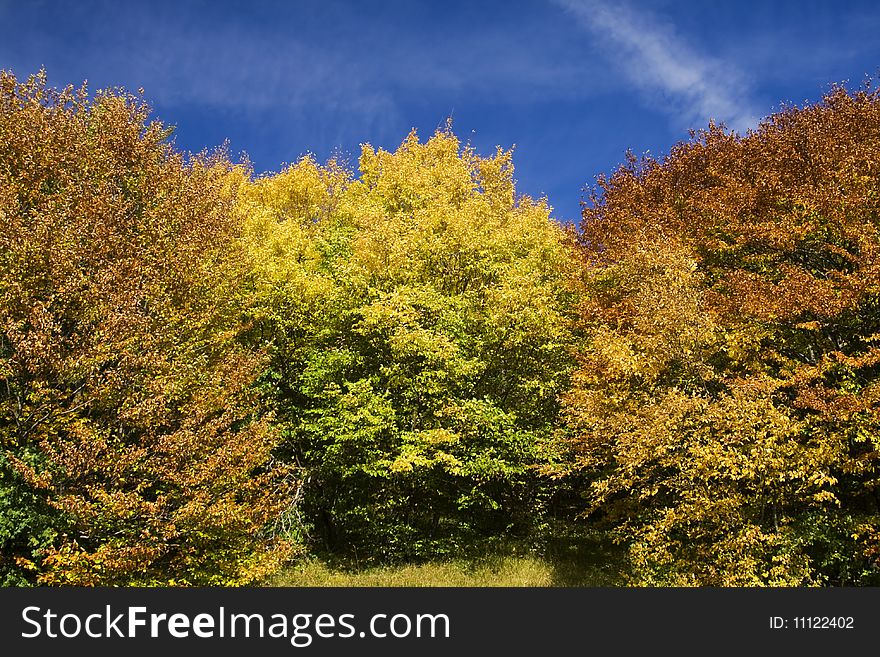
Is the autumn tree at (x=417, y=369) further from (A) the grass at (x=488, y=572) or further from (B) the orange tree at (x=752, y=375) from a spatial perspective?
(B) the orange tree at (x=752, y=375)

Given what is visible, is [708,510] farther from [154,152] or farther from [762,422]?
[154,152]

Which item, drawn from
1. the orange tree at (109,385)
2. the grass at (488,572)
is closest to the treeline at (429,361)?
the orange tree at (109,385)

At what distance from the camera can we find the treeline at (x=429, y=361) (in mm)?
14820

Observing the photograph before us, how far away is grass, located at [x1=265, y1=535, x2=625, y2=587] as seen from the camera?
776 inches

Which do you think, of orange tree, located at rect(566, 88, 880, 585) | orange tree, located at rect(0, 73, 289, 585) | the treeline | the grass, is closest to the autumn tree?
the treeline

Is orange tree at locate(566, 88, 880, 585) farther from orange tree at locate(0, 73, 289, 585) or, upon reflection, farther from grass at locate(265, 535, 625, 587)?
orange tree at locate(0, 73, 289, 585)

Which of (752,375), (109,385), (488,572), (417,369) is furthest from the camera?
(417,369)

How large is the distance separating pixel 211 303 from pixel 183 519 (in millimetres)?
8000

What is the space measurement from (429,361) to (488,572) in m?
7.24

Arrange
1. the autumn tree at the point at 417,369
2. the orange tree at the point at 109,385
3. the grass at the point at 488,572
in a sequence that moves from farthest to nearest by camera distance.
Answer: the autumn tree at the point at 417,369, the grass at the point at 488,572, the orange tree at the point at 109,385

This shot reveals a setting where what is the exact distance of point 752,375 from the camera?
17766mm

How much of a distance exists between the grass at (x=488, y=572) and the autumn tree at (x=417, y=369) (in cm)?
121

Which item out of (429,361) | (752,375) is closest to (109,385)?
(429,361)

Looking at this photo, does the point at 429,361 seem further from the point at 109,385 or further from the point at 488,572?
the point at 109,385
